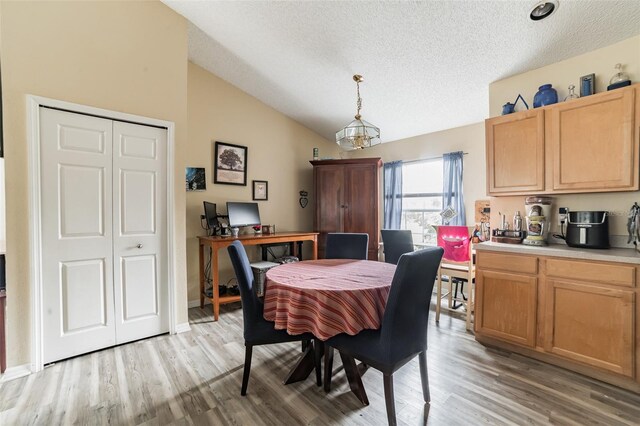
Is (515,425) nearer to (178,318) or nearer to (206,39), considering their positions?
(178,318)

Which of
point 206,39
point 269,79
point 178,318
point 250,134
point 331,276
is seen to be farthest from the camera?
point 250,134

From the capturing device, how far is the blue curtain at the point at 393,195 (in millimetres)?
4629

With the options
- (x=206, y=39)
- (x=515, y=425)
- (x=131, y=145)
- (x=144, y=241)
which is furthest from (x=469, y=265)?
(x=206, y=39)

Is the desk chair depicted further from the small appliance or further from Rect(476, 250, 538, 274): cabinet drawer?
the small appliance

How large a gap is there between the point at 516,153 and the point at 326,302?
234 cm

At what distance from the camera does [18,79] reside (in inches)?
84.1

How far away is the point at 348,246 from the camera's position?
2990mm

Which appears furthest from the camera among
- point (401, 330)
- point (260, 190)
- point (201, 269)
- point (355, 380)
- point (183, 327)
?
point (260, 190)

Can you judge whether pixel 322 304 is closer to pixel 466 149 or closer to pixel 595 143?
pixel 595 143

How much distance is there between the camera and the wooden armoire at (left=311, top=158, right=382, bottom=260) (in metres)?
4.38

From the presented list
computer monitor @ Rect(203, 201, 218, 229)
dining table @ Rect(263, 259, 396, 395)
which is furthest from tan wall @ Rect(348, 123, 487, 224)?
computer monitor @ Rect(203, 201, 218, 229)

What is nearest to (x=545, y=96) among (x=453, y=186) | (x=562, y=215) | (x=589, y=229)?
(x=562, y=215)

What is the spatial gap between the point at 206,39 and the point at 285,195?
240cm

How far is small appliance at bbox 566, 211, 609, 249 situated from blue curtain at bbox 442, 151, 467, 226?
153 cm
